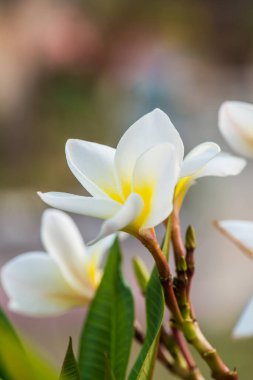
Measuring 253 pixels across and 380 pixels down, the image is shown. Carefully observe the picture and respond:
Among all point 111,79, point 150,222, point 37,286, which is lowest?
point 111,79

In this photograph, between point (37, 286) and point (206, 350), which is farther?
point (37, 286)

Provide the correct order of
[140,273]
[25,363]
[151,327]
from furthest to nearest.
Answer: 1. [140,273]
2. [151,327]
3. [25,363]

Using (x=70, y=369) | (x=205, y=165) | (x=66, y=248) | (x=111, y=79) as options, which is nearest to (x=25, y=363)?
(x=70, y=369)

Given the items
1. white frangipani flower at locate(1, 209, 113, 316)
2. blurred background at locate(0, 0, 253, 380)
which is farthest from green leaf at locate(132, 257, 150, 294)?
blurred background at locate(0, 0, 253, 380)

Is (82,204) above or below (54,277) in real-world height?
above

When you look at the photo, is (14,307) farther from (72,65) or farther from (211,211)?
(72,65)

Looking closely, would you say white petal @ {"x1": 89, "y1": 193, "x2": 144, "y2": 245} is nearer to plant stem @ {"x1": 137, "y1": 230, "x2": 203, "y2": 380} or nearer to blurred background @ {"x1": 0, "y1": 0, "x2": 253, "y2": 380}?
plant stem @ {"x1": 137, "y1": 230, "x2": 203, "y2": 380}

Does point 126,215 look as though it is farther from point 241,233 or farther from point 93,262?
point 93,262
